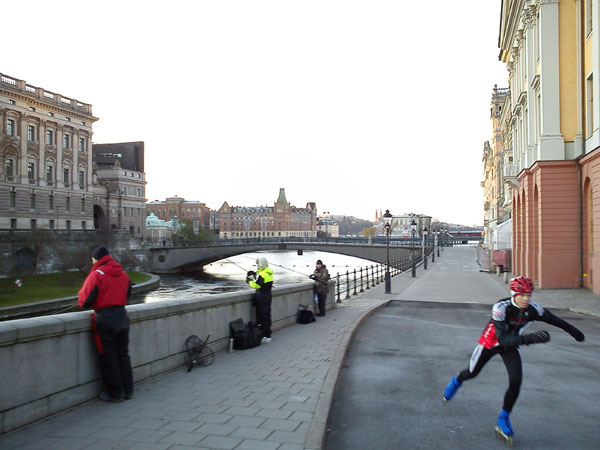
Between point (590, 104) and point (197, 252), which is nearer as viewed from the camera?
point (590, 104)

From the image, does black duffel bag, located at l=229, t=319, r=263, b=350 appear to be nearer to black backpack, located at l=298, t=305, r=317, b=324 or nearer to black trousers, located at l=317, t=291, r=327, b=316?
black backpack, located at l=298, t=305, r=317, b=324

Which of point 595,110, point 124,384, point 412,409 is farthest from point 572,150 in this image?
point 124,384

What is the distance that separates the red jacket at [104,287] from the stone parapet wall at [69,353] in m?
0.24

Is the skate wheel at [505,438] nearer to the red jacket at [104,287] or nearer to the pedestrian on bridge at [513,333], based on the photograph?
the pedestrian on bridge at [513,333]

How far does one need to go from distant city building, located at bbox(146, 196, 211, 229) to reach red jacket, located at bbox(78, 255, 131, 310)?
164 m

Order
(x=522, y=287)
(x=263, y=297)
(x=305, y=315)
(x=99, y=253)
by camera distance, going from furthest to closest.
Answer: (x=305, y=315), (x=263, y=297), (x=99, y=253), (x=522, y=287)

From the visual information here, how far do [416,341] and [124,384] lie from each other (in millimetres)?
6399

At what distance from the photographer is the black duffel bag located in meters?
9.38

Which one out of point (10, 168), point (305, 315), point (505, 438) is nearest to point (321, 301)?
point (305, 315)

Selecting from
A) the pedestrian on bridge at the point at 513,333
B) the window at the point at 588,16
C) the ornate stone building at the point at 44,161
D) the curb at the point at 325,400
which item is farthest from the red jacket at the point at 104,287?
the ornate stone building at the point at 44,161

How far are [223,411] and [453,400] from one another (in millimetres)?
2814

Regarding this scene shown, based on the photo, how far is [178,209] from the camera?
172125 millimetres

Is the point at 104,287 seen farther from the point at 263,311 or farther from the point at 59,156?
the point at 59,156

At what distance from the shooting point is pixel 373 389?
7.17m
